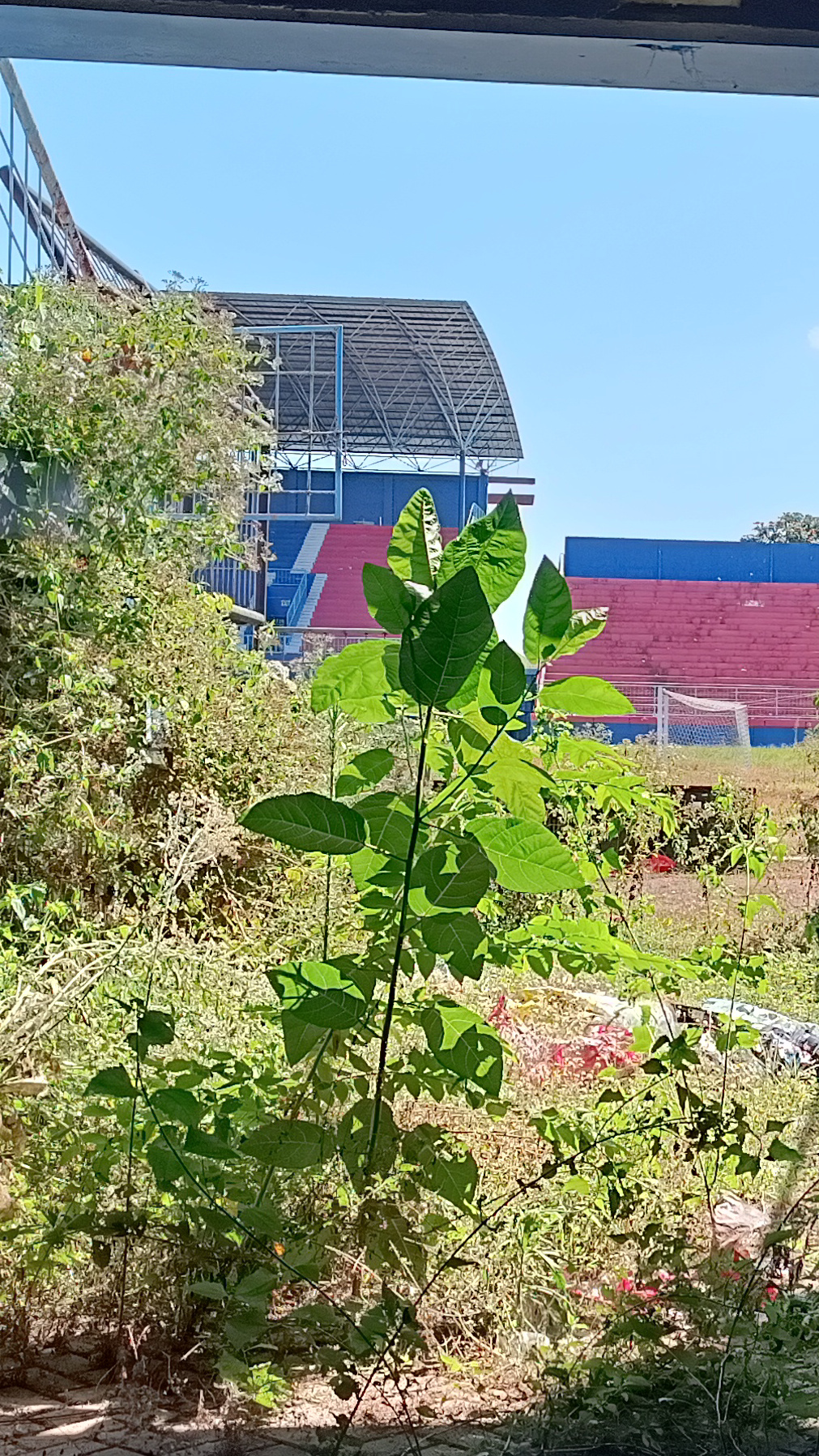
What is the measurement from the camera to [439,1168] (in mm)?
911

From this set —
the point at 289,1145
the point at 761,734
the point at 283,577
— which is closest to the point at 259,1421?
the point at 289,1145

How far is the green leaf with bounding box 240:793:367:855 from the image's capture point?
81 cm

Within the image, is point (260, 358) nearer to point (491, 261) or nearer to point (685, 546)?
point (491, 261)

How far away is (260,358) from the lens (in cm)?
282

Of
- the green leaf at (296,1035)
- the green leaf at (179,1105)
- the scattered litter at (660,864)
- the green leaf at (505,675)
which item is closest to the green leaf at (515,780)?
the green leaf at (505,675)

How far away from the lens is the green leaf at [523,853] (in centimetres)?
89

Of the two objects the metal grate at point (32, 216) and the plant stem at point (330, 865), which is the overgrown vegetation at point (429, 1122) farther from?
the metal grate at point (32, 216)

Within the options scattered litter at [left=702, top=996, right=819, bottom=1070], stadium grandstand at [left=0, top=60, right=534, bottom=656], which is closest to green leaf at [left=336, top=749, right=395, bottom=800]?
stadium grandstand at [left=0, top=60, right=534, bottom=656]

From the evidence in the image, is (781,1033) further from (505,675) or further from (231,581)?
(231,581)

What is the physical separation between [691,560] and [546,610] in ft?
4.53

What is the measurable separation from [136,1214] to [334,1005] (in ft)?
1.27

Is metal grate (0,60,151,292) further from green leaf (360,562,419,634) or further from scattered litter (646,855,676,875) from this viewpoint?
scattered litter (646,855,676,875)

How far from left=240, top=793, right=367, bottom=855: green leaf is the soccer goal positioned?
1.76 m

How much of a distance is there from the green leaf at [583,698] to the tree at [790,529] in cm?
134
